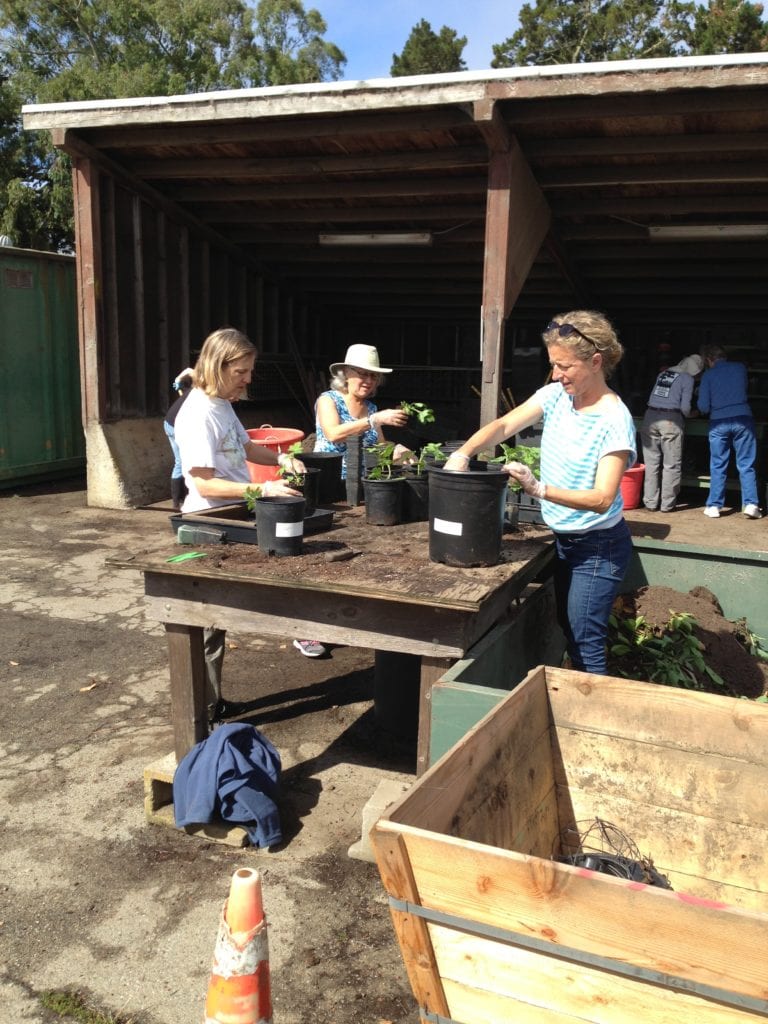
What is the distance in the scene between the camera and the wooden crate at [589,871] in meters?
1.36

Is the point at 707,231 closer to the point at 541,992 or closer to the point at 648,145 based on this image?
the point at 648,145

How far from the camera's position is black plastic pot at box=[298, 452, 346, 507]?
4.32m

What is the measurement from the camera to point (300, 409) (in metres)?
13.3

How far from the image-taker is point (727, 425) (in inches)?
356

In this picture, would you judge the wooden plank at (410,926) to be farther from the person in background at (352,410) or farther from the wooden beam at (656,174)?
the wooden beam at (656,174)

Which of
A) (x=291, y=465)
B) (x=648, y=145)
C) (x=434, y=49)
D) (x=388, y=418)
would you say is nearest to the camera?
(x=291, y=465)

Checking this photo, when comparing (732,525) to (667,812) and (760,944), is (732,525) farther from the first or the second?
(760,944)

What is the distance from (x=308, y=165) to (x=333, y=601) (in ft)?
22.2

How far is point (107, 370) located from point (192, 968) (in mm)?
7737

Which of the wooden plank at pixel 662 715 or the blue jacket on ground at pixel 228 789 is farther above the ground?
the wooden plank at pixel 662 715

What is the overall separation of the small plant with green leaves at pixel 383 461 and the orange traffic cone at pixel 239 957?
8.00 feet

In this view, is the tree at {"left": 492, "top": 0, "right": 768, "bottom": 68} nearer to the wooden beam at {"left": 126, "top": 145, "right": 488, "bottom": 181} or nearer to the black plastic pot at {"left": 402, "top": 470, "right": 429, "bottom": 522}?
the wooden beam at {"left": 126, "top": 145, "right": 488, "bottom": 181}

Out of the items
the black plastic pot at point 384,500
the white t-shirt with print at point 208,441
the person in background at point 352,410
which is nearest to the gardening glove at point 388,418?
the person in background at point 352,410

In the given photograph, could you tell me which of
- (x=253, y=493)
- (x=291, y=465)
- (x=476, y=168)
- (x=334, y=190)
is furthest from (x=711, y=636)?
(x=334, y=190)
